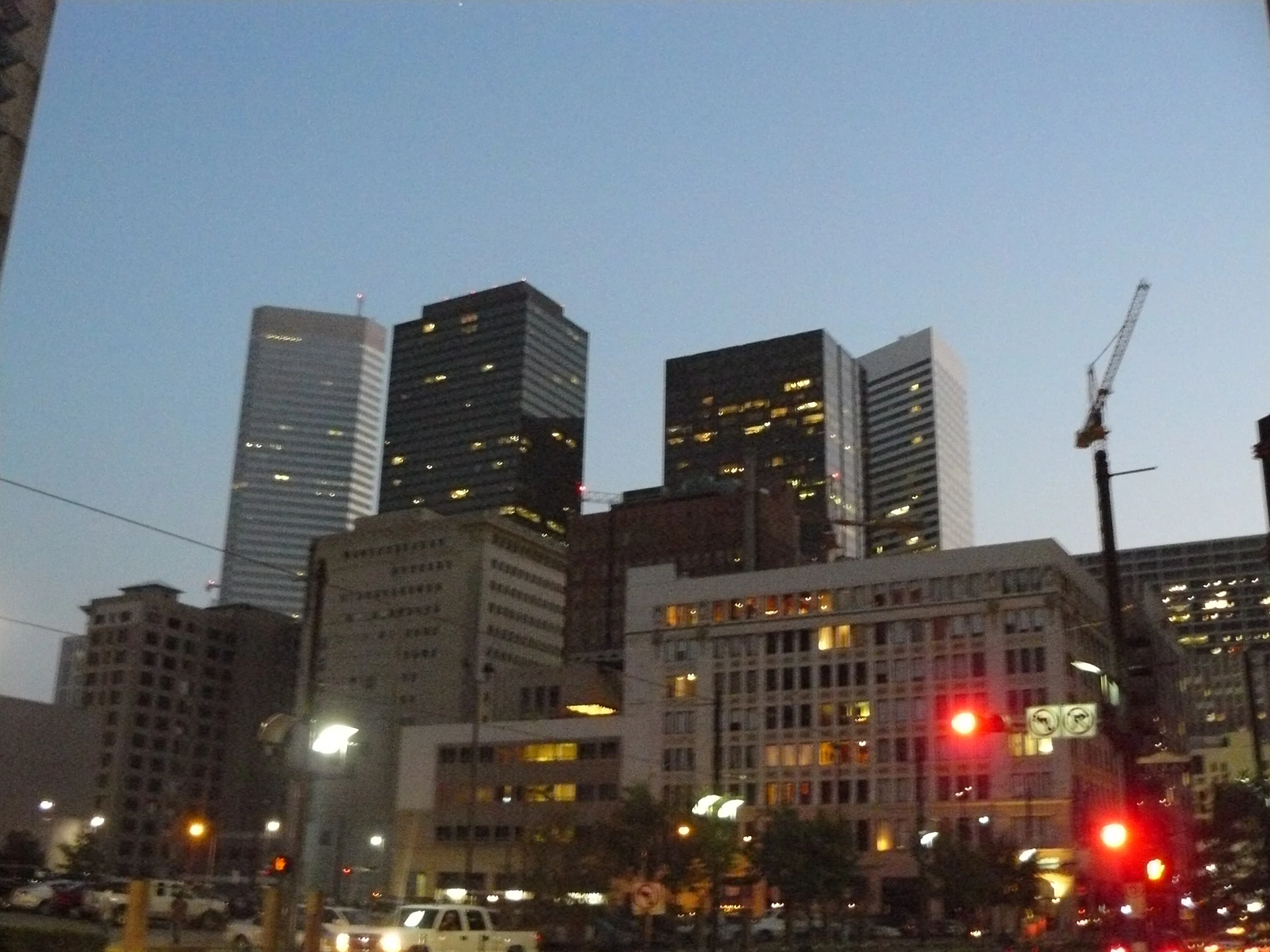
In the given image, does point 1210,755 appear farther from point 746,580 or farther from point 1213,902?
point 1213,902

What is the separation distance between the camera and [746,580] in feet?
398

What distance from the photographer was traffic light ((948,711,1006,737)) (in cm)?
3070

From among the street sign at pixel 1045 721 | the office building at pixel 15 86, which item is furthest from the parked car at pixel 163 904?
the street sign at pixel 1045 721

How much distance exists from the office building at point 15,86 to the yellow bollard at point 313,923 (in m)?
26.7

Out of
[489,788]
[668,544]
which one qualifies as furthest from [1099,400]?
[668,544]

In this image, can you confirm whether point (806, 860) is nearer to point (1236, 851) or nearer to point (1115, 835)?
point (1236, 851)

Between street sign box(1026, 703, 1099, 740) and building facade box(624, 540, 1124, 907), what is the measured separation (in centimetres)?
6679

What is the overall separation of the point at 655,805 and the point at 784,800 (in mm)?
51812

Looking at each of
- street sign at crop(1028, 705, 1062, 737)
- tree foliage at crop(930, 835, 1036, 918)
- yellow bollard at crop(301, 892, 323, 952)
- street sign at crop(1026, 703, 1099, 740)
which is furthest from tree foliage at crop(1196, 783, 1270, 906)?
yellow bollard at crop(301, 892, 323, 952)

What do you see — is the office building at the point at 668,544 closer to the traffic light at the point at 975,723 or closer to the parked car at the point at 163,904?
the parked car at the point at 163,904

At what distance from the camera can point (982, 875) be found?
72.1 meters

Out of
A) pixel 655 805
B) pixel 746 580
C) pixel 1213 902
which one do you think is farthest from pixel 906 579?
pixel 1213 902

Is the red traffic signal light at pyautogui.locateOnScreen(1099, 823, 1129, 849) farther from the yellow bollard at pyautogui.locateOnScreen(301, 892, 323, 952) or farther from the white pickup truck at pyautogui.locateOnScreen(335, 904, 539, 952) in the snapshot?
the white pickup truck at pyautogui.locateOnScreen(335, 904, 539, 952)

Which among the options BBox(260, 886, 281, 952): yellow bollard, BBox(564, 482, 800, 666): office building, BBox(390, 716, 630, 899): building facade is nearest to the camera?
BBox(260, 886, 281, 952): yellow bollard
